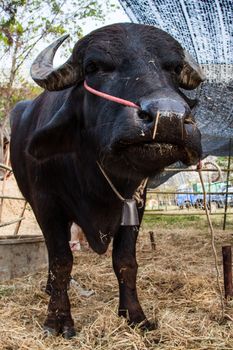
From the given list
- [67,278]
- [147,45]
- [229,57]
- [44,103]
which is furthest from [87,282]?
[229,57]

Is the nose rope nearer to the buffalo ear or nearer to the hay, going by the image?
the buffalo ear

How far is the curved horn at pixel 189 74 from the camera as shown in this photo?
2.71m

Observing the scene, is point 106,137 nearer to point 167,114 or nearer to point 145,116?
point 145,116

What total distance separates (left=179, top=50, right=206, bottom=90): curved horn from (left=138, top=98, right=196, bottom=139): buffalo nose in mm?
748

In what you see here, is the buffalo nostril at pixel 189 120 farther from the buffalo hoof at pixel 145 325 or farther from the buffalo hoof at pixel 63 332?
the buffalo hoof at pixel 63 332

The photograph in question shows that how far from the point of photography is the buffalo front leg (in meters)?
2.79

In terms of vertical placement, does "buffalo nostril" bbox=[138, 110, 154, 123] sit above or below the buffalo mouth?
above

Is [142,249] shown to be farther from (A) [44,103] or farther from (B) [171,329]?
(B) [171,329]

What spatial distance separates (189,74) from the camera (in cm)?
276

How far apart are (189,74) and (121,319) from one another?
1399mm

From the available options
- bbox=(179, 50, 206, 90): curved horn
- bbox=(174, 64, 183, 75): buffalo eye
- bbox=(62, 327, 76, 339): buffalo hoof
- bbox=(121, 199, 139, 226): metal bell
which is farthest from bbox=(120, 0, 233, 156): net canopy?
bbox=(62, 327, 76, 339): buffalo hoof

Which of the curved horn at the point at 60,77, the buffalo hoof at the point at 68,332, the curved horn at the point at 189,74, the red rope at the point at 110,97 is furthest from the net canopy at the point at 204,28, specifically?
the buffalo hoof at the point at 68,332

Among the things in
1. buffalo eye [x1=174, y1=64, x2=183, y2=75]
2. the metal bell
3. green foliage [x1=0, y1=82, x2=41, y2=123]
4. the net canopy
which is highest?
green foliage [x1=0, y1=82, x2=41, y2=123]

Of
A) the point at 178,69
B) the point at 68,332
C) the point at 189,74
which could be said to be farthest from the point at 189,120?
the point at 68,332
